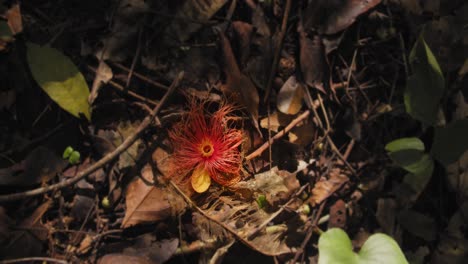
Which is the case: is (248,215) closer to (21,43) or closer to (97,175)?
(97,175)

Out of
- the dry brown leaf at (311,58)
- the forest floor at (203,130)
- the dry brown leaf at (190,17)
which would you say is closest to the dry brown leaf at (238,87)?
the forest floor at (203,130)

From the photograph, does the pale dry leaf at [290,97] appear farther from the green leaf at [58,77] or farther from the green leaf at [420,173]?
the green leaf at [58,77]

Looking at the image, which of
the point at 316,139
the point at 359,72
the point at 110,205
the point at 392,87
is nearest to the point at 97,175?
the point at 110,205

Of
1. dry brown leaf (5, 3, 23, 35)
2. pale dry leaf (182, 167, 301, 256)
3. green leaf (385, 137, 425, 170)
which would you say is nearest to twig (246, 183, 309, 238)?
pale dry leaf (182, 167, 301, 256)

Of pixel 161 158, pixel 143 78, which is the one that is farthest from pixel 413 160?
pixel 143 78

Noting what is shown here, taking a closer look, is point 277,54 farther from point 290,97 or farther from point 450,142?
point 450,142

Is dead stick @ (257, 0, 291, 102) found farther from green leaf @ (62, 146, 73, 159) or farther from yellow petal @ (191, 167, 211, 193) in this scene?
green leaf @ (62, 146, 73, 159)

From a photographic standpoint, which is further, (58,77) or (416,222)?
(416,222)
